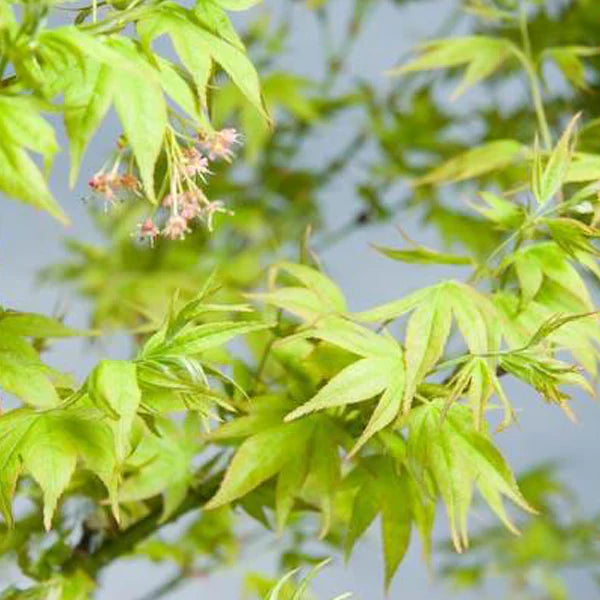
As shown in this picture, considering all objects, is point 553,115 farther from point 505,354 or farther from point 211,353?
point 505,354

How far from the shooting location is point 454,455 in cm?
86

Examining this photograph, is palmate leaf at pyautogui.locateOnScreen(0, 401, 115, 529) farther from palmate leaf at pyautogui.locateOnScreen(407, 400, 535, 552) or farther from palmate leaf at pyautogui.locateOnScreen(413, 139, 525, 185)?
palmate leaf at pyautogui.locateOnScreen(413, 139, 525, 185)

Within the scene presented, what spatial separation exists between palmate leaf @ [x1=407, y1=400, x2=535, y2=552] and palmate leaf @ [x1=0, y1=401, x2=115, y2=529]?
0.18 metres

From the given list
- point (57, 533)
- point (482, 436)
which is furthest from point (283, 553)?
point (482, 436)

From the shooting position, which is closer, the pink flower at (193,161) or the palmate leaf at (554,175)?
the pink flower at (193,161)

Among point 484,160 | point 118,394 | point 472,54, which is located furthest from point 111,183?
point 472,54

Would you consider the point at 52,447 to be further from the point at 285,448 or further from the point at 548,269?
the point at 548,269

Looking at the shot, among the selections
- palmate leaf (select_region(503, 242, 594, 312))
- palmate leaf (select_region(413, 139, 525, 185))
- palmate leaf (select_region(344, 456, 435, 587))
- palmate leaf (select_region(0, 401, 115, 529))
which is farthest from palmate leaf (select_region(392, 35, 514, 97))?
palmate leaf (select_region(0, 401, 115, 529))

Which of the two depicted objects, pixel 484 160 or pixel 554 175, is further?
pixel 484 160

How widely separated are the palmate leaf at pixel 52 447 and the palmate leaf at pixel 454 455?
0.59 ft

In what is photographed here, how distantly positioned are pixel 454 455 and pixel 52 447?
0.23 m

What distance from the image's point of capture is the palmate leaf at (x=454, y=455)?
853mm

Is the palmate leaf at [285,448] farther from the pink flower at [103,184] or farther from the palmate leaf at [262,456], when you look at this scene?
the pink flower at [103,184]

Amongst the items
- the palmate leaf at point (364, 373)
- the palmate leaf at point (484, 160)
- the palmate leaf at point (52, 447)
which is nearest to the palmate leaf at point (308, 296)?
the palmate leaf at point (364, 373)
